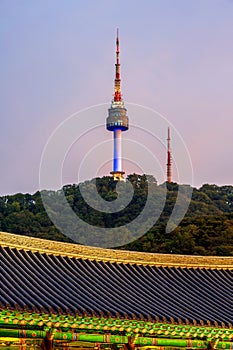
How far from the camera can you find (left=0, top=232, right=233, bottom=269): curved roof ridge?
940 inches

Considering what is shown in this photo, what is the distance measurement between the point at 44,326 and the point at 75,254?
16.7 ft

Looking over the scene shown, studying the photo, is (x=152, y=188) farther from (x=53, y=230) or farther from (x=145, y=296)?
(x=145, y=296)

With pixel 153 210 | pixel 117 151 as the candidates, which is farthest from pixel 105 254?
pixel 117 151

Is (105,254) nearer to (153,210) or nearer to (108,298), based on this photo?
(108,298)

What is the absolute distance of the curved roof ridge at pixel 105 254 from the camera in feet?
78.3

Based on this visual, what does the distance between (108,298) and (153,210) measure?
65632 mm

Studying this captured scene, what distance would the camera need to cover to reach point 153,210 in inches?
3501

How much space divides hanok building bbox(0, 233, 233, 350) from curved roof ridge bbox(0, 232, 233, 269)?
3 cm

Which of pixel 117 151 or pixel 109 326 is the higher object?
pixel 117 151

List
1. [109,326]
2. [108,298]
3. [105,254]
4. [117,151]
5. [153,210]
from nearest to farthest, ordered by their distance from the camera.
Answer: [109,326]
[108,298]
[105,254]
[153,210]
[117,151]

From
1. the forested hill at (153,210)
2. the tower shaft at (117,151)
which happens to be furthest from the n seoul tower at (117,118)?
the forested hill at (153,210)

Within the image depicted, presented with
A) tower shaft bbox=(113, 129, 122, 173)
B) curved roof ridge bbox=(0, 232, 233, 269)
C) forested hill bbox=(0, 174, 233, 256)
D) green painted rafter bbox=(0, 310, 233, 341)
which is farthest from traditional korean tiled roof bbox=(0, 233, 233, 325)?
tower shaft bbox=(113, 129, 122, 173)

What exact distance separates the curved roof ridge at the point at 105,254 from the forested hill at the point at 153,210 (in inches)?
1503

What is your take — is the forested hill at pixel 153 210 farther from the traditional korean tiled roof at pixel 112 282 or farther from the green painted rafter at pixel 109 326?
the green painted rafter at pixel 109 326
